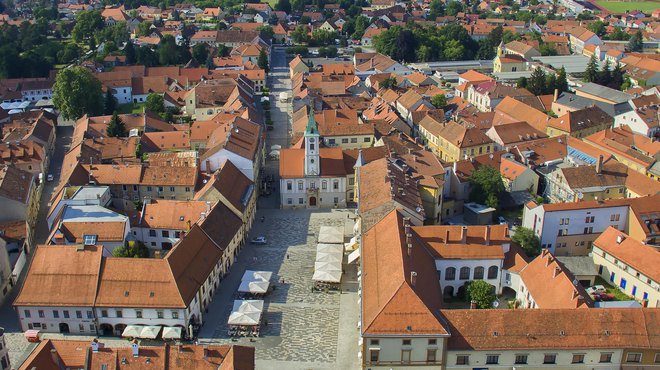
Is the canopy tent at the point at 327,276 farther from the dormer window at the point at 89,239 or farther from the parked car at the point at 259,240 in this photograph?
the dormer window at the point at 89,239

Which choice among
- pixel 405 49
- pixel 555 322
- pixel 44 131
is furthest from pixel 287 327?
pixel 405 49

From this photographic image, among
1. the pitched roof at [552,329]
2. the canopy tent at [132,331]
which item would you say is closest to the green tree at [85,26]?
the canopy tent at [132,331]

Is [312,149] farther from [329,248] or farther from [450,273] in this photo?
[450,273]

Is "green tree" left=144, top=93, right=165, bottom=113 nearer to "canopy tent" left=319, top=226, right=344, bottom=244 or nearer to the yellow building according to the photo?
the yellow building

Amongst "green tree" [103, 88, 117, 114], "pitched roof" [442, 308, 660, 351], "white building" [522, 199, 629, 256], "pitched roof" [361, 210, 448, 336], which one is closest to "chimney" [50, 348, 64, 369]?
"pitched roof" [361, 210, 448, 336]

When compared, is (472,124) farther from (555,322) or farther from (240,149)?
(555,322)

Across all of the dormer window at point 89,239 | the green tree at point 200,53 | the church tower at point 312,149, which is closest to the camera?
the dormer window at point 89,239

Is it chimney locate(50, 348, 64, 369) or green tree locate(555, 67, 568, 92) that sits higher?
chimney locate(50, 348, 64, 369)
